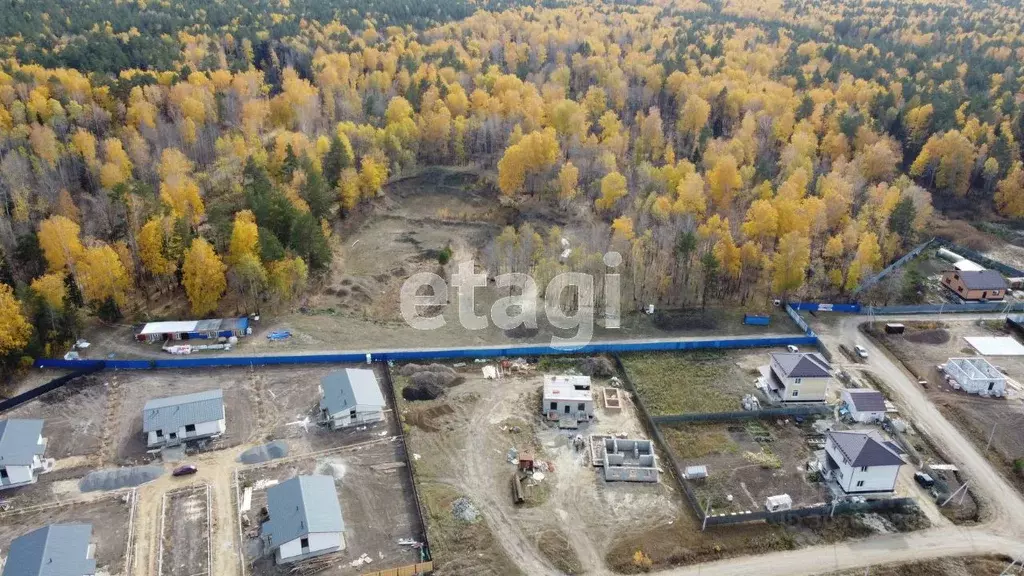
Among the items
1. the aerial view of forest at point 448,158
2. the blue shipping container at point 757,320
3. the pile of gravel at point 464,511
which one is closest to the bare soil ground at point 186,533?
the pile of gravel at point 464,511

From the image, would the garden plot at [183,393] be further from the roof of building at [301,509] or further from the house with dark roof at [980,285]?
the house with dark roof at [980,285]

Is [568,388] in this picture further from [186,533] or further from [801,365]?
[186,533]

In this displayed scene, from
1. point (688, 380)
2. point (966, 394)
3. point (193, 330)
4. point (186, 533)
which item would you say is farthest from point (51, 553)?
point (966, 394)

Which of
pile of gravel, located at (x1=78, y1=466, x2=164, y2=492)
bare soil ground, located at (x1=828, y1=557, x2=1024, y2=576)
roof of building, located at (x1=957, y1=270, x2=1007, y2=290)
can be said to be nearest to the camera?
bare soil ground, located at (x1=828, y1=557, x2=1024, y2=576)

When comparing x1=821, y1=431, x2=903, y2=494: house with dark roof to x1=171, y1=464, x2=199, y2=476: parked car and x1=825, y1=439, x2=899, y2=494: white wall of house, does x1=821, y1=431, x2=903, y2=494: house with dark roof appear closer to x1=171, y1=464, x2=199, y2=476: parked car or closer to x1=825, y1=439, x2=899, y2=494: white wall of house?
x1=825, y1=439, x2=899, y2=494: white wall of house

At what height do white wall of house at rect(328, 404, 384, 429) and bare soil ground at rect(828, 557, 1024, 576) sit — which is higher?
white wall of house at rect(328, 404, 384, 429)

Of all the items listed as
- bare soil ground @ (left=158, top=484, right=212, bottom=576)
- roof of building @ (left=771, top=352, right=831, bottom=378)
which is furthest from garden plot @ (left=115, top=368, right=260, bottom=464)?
roof of building @ (left=771, top=352, right=831, bottom=378)
